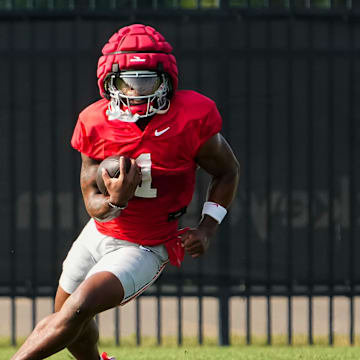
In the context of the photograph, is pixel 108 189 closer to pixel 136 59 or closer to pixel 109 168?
pixel 109 168

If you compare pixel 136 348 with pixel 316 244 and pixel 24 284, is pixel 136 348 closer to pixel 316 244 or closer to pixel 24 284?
pixel 24 284

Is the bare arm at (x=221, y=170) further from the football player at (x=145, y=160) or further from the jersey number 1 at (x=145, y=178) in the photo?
the jersey number 1 at (x=145, y=178)

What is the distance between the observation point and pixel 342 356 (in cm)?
Answer: 593

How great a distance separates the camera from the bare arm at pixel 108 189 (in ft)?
13.1

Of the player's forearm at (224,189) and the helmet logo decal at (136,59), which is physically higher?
the helmet logo decal at (136,59)

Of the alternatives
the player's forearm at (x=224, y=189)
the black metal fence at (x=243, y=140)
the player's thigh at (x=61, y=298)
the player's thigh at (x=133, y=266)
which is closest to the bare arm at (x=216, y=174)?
the player's forearm at (x=224, y=189)

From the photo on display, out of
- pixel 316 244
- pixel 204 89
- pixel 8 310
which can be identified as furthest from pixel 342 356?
pixel 8 310

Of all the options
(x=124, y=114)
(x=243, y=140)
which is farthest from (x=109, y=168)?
(x=243, y=140)

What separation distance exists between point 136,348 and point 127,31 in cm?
289

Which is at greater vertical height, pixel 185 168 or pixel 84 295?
pixel 185 168

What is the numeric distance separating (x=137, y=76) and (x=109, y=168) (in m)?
0.48

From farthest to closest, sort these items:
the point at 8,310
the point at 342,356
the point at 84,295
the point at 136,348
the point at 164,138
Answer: the point at 8,310 < the point at 136,348 < the point at 342,356 < the point at 164,138 < the point at 84,295

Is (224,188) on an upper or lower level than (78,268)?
upper

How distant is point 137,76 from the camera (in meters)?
4.29
